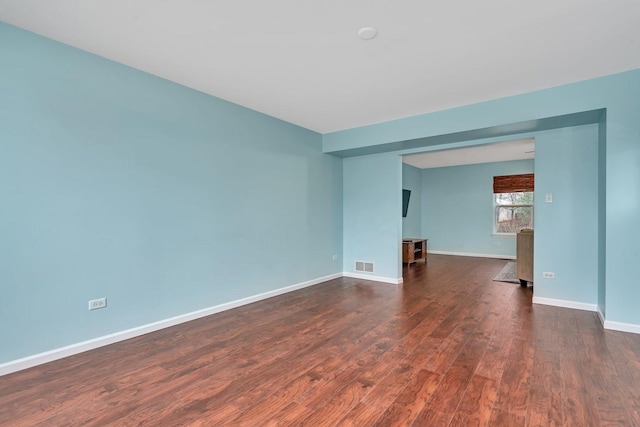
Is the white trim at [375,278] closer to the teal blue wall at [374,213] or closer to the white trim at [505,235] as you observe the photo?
the teal blue wall at [374,213]

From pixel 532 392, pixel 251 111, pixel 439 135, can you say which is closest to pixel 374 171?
pixel 439 135

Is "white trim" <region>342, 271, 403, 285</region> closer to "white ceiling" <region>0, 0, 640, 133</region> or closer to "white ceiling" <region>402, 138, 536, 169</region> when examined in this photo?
"white ceiling" <region>402, 138, 536, 169</region>

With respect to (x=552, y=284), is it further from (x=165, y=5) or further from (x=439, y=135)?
(x=165, y=5)

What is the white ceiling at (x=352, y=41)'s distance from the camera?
7.03 feet

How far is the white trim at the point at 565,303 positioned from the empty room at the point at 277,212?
2 centimetres

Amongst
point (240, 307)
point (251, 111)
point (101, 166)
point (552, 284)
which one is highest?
point (251, 111)

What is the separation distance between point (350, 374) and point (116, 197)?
2.68m

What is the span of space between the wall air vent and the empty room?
72 centimetres

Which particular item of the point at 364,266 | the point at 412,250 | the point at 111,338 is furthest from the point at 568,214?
the point at 111,338

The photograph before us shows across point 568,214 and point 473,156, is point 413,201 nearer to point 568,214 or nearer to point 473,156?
point 473,156

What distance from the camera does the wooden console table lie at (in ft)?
23.9

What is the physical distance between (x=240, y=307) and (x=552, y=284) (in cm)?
417

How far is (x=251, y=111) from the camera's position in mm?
4199

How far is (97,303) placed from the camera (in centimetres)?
279
